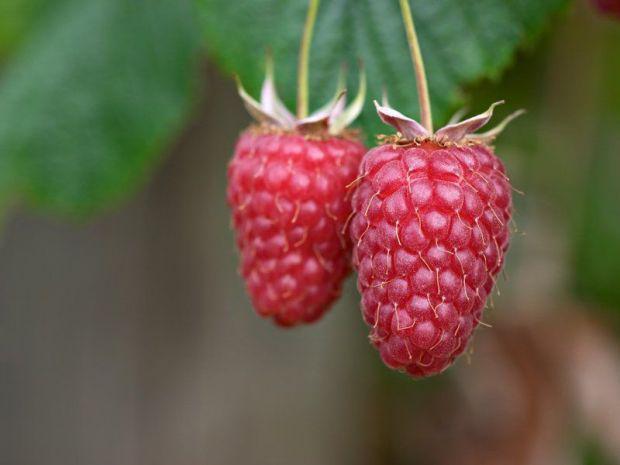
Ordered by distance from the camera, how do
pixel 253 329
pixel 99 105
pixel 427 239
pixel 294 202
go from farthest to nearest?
pixel 253 329 → pixel 99 105 → pixel 294 202 → pixel 427 239

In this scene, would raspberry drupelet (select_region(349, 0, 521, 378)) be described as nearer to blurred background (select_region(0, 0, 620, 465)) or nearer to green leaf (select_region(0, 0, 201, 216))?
green leaf (select_region(0, 0, 201, 216))

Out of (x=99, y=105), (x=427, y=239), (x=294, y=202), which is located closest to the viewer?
(x=427, y=239)

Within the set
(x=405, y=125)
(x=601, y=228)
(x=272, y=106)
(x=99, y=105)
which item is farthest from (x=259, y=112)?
(x=601, y=228)

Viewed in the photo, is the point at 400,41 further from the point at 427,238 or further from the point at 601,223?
the point at 601,223

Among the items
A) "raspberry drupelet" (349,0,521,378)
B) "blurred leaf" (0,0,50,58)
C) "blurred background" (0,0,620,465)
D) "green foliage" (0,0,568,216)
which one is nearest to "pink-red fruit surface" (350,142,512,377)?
"raspberry drupelet" (349,0,521,378)

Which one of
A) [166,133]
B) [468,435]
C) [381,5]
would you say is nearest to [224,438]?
[468,435]

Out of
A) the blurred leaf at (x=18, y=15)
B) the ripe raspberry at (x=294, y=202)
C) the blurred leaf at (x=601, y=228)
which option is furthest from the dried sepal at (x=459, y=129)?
the blurred leaf at (x=601, y=228)

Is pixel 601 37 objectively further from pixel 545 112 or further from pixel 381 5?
pixel 381 5
